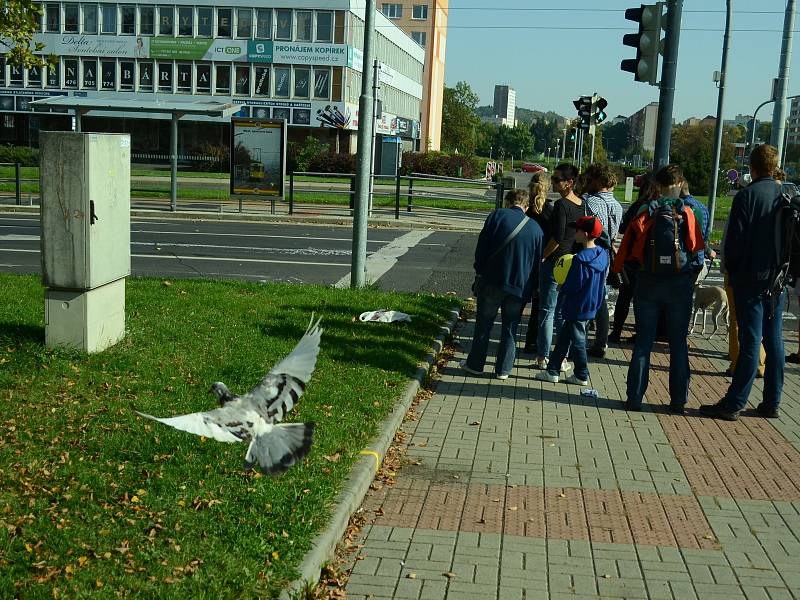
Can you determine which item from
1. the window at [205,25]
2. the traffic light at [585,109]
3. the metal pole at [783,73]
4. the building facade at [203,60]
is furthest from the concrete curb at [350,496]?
the window at [205,25]

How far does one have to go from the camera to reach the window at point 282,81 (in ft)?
212

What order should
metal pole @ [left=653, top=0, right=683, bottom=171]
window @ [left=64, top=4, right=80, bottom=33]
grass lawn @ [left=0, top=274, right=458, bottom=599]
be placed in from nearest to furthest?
1. grass lawn @ [left=0, top=274, right=458, bottom=599]
2. metal pole @ [left=653, top=0, right=683, bottom=171]
3. window @ [left=64, top=4, right=80, bottom=33]

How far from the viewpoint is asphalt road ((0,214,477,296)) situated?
15.4m

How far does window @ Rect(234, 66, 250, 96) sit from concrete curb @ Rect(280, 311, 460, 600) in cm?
5958

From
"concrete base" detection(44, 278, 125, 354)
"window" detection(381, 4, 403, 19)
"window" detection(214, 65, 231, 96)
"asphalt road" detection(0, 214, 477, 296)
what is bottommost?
"asphalt road" detection(0, 214, 477, 296)

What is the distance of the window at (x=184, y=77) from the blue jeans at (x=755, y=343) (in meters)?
61.6

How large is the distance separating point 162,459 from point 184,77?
207 feet

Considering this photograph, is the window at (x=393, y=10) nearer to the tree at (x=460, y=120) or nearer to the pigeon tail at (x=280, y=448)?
the tree at (x=460, y=120)

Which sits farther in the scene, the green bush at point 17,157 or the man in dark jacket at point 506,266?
the green bush at point 17,157

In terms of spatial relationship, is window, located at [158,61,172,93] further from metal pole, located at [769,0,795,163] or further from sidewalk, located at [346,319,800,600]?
sidewalk, located at [346,319,800,600]

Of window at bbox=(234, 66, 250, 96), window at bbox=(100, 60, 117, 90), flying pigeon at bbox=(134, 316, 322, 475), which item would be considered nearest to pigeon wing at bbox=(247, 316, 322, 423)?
flying pigeon at bbox=(134, 316, 322, 475)

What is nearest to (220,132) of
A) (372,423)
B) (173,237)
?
(173,237)

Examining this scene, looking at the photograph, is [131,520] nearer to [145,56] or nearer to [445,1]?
[145,56]

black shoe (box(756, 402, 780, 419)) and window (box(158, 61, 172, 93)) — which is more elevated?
window (box(158, 61, 172, 93))
